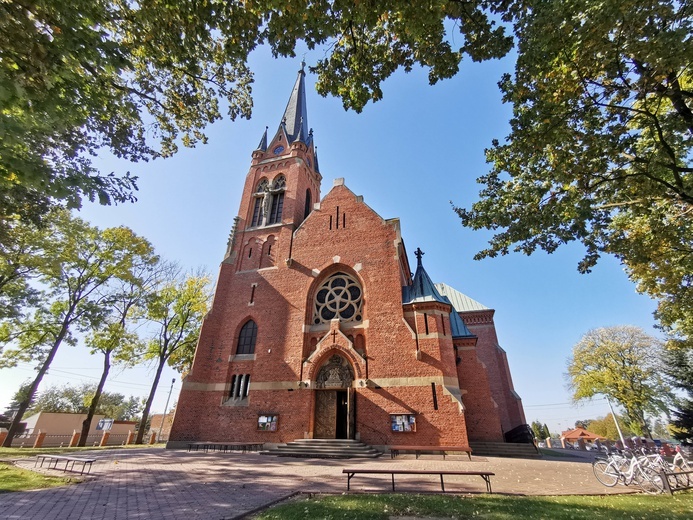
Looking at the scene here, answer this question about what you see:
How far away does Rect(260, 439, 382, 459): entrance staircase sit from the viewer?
14.9 m

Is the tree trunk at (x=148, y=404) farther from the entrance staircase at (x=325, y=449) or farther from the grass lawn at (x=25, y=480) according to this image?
the grass lawn at (x=25, y=480)

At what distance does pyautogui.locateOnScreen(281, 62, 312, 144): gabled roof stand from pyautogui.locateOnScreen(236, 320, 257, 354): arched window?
16.3 meters

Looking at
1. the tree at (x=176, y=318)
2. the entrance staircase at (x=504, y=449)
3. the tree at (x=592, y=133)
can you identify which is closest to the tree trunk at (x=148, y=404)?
the tree at (x=176, y=318)

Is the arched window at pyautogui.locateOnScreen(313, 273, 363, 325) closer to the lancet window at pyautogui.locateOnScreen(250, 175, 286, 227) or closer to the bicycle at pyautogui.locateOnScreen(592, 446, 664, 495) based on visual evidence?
the lancet window at pyautogui.locateOnScreen(250, 175, 286, 227)

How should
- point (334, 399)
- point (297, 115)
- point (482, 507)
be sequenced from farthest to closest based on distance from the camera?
1. point (297, 115)
2. point (334, 399)
3. point (482, 507)

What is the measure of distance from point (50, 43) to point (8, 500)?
335 inches

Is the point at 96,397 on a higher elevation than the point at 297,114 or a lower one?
lower

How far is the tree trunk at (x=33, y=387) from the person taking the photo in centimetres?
1989

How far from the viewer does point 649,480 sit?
341 inches

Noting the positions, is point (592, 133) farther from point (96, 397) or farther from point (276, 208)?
point (96, 397)

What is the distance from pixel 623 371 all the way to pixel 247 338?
3708cm

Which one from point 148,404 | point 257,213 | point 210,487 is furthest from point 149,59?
point 148,404

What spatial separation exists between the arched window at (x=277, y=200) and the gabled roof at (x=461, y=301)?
16811 mm

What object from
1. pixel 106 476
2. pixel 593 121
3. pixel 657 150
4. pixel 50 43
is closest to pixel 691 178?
pixel 657 150
